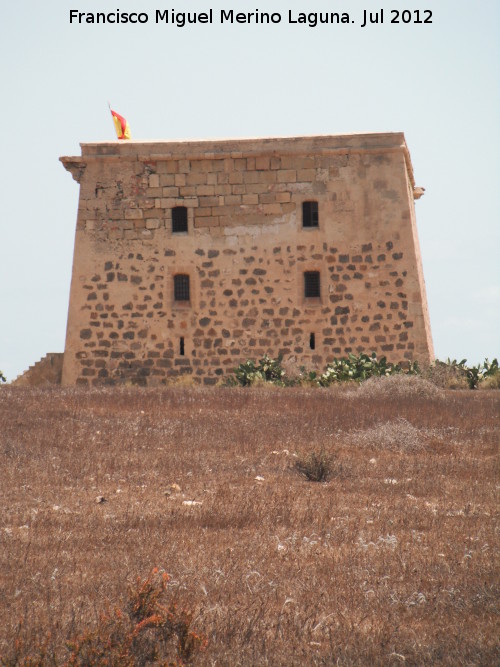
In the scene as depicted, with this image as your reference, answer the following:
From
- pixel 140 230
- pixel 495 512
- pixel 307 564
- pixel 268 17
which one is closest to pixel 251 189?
pixel 140 230

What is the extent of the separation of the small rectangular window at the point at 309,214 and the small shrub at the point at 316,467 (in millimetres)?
11240

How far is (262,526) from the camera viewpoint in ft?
27.4

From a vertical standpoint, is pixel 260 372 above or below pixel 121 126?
→ below

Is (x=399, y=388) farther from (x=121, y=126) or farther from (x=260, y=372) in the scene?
(x=121, y=126)

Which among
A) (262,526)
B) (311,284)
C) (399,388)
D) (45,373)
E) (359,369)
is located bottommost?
(262,526)

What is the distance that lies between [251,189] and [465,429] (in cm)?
945

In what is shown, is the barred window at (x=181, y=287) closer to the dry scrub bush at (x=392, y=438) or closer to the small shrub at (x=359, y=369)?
the small shrub at (x=359, y=369)

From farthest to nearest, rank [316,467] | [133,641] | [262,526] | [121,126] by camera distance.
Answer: [121,126] → [316,467] → [262,526] → [133,641]

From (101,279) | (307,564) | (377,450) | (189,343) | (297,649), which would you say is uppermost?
(101,279)

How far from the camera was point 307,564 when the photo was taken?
23.6 feet

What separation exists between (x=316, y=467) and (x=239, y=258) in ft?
36.9

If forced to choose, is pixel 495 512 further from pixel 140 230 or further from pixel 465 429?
pixel 140 230

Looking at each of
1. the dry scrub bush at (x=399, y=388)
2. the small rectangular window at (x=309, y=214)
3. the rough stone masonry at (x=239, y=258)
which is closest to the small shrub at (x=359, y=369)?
the rough stone masonry at (x=239, y=258)

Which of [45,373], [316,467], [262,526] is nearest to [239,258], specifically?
[45,373]
